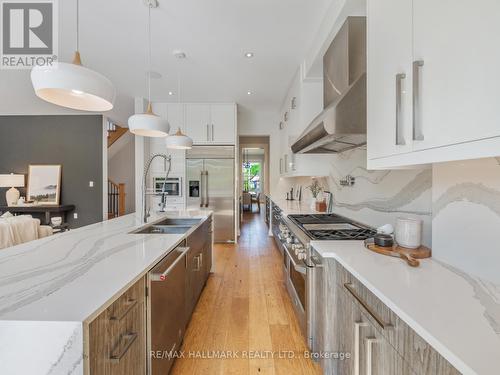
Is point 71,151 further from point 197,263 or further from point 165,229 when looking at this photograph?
point 197,263

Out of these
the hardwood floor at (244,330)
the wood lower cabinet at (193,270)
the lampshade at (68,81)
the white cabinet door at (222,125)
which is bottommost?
the hardwood floor at (244,330)

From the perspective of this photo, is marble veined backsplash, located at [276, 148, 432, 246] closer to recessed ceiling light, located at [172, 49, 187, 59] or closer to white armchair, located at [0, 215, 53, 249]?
recessed ceiling light, located at [172, 49, 187, 59]

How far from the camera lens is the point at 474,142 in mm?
652

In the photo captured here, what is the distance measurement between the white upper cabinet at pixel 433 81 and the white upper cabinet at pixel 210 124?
3.75 meters

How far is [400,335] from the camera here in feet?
2.46

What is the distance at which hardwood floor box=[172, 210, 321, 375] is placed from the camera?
158 centimetres

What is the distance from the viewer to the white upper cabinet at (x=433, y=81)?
62 cm

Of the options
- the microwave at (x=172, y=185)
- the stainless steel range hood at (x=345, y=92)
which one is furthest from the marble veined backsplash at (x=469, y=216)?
the microwave at (x=172, y=185)

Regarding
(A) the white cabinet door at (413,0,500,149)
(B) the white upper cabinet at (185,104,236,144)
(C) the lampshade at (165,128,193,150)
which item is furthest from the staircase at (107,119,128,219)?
(A) the white cabinet door at (413,0,500,149)

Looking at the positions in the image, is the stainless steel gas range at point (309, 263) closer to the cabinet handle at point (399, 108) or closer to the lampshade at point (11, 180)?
the cabinet handle at point (399, 108)

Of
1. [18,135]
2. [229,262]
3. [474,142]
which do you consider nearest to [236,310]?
[229,262]

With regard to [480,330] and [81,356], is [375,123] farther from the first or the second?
[81,356]

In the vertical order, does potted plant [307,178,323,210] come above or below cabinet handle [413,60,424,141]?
below

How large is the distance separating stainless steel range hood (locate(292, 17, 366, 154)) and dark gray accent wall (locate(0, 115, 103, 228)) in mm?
5320
